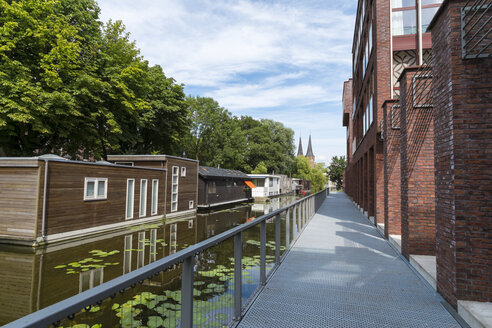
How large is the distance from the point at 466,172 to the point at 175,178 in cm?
1751

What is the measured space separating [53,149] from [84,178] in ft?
35.7

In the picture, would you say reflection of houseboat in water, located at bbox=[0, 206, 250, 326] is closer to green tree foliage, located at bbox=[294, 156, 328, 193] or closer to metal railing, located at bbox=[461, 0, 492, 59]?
metal railing, located at bbox=[461, 0, 492, 59]

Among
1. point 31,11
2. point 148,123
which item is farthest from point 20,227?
point 148,123

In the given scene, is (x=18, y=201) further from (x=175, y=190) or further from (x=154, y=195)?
(x=175, y=190)

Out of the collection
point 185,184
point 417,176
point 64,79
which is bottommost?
point 185,184

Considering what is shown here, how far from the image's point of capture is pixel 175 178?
19469 millimetres

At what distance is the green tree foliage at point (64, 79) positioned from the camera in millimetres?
16250

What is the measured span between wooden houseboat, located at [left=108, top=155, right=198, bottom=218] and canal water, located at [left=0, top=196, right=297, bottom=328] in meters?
4.38

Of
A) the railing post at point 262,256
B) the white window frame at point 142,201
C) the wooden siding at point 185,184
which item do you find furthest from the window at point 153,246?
the wooden siding at point 185,184

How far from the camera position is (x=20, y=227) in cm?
1026

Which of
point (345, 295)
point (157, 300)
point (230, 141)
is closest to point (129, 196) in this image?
point (345, 295)

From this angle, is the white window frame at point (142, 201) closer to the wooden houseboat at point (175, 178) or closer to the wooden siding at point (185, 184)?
the wooden houseboat at point (175, 178)

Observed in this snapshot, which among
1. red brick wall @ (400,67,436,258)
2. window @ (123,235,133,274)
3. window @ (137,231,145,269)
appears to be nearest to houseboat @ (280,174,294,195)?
window @ (137,231,145,269)

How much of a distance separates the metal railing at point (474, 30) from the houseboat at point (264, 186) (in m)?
35.3
